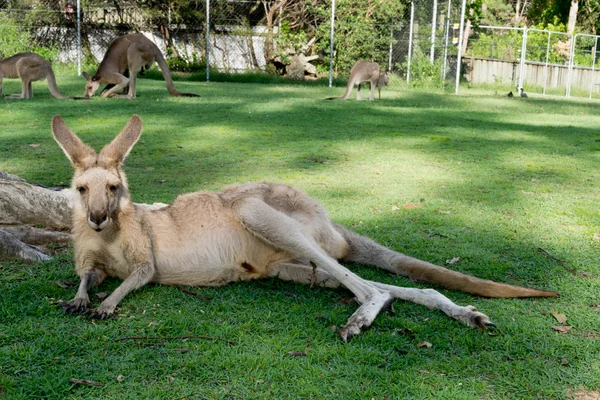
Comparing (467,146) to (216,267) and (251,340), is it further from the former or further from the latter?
(251,340)

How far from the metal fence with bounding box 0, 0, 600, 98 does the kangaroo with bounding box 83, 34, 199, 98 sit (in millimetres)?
4253

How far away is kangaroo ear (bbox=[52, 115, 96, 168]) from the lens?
281 centimetres

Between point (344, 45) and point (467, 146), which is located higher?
point (344, 45)

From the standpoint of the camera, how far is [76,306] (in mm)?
2590

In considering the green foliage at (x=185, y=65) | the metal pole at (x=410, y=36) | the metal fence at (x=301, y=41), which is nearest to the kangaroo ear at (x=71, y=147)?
the metal fence at (x=301, y=41)

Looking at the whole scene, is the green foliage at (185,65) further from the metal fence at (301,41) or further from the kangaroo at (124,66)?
the kangaroo at (124,66)

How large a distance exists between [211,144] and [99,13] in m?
12.7

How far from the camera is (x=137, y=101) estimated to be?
33.3 feet

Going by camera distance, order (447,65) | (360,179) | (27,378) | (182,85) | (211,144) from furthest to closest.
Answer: (447,65), (182,85), (211,144), (360,179), (27,378)

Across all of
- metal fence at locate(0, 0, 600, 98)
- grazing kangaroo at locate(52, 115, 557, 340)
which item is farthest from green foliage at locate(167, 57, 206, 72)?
grazing kangaroo at locate(52, 115, 557, 340)

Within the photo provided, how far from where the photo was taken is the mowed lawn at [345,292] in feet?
6.94

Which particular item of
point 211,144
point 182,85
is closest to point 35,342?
point 211,144

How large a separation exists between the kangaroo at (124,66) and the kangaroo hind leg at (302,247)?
27.1 feet

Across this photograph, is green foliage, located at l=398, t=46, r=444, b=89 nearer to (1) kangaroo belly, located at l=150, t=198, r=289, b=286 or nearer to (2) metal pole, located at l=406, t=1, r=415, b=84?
(2) metal pole, located at l=406, t=1, r=415, b=84
